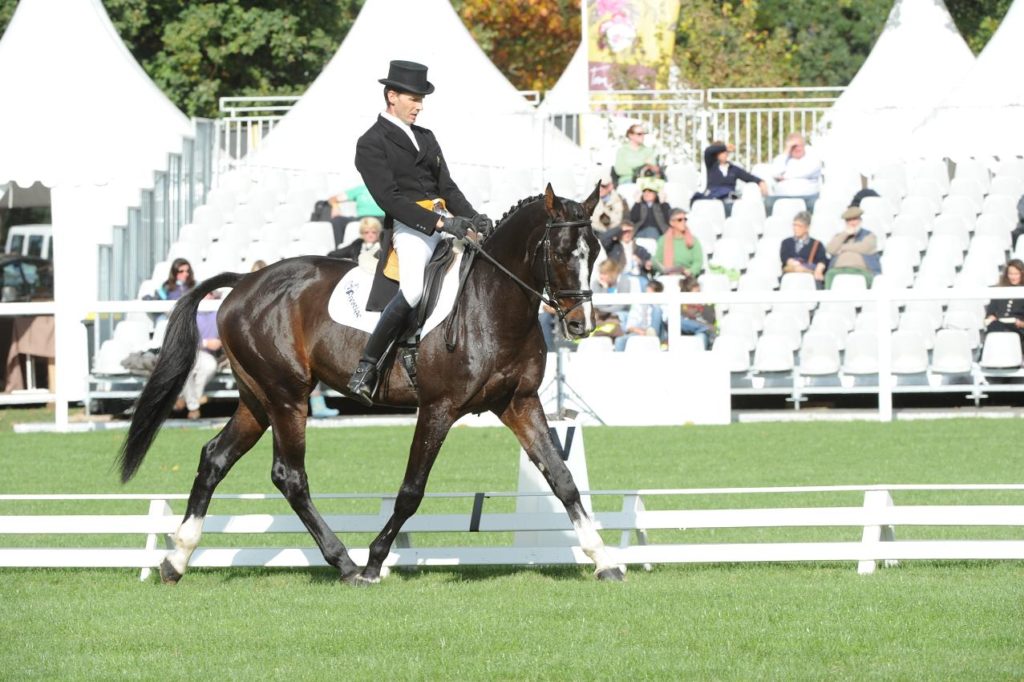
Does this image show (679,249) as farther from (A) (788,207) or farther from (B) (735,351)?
(A) (788,207)

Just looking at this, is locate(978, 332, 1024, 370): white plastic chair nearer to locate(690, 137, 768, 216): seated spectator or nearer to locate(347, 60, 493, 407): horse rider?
locate(690, 137, 768, 216): seated spectator

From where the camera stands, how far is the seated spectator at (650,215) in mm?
21312

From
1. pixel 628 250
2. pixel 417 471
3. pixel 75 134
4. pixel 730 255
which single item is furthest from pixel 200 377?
pixel 417 471

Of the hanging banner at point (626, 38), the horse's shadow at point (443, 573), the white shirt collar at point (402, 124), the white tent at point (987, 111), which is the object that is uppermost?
the hanging banner at point (626, 38)

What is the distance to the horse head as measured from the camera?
870 centimetres

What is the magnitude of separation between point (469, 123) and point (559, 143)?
1.55 m

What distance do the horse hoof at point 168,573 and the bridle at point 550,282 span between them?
97.7 inches

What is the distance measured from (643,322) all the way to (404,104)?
903cm

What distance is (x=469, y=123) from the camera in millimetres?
25797

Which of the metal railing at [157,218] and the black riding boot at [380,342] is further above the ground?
the metal railing at [157,218]

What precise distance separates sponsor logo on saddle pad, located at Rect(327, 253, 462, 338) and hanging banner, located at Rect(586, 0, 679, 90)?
2171 cm

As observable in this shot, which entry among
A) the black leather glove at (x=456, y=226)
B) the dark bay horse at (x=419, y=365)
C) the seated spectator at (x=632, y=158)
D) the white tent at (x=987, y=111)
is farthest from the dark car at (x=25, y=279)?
the black leather glove at (x=456, y=226)

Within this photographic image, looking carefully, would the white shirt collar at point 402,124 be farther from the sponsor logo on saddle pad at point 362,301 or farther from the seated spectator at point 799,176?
the seated spectator at point 799,176

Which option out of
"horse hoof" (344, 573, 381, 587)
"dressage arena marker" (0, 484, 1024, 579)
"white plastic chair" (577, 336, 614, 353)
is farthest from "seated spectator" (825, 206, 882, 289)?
"horse hoof" (344, 573, 381, 587)
